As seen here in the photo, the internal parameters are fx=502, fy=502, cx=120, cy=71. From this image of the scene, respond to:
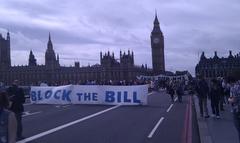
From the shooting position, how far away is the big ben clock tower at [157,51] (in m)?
166

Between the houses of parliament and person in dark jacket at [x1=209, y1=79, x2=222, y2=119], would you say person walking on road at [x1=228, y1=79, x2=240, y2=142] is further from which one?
the houses of parliament

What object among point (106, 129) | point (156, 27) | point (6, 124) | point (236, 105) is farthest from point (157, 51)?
point (6, 124)

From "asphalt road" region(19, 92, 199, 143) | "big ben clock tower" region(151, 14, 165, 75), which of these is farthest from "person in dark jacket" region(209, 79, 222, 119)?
"big ben clock tower" region(151, 14, 165, 75)

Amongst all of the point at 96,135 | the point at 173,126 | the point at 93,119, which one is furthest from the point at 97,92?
the point at 96,135

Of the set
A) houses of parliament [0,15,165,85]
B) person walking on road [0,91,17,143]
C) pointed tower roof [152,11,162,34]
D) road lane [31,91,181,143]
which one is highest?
pointed tower roof [152,11,162,34]

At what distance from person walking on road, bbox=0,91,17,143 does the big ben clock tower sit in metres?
153

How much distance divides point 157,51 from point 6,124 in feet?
540

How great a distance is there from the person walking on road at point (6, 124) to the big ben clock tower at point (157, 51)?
153 m

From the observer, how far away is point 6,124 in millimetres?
6414

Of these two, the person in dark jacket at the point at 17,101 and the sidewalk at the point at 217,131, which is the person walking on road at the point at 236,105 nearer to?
the sidewalk at the point at 217,131

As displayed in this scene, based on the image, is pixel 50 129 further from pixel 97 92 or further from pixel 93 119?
pixel 97 92

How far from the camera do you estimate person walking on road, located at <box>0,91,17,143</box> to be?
6.37m

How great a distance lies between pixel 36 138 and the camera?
13789 millimetres

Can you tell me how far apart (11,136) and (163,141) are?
7.22 metres
